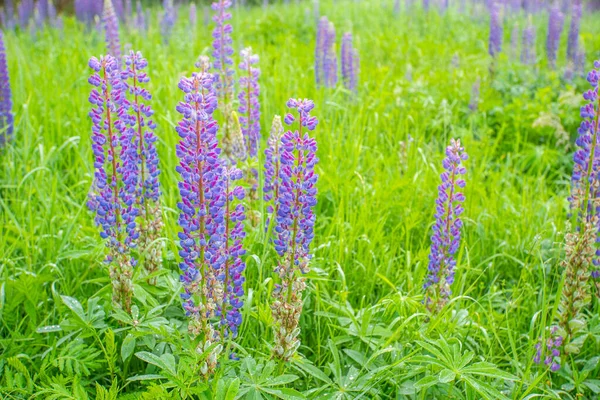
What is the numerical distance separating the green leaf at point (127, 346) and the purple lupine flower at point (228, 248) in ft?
1.06

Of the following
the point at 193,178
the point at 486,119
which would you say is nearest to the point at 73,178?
the point at 193,178

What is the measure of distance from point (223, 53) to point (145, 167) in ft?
4.91

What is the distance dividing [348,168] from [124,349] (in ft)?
6.92

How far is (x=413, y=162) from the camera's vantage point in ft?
13.4

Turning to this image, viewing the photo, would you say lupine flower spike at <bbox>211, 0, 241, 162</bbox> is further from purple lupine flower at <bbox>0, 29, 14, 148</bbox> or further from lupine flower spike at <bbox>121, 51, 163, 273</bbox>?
purple lupine flower at <bbox>0, 29, 14, 148</bbox>

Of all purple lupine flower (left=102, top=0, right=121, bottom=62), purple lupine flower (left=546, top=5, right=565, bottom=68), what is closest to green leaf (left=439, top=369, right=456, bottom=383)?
purple lupine flower (left=102, top=0, right=121, bottom=62)

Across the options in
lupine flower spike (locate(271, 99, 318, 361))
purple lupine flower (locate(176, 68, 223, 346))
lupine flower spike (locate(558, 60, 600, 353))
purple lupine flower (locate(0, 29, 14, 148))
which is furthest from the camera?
purple lupine flower (locate(0, 29, 14, 148))

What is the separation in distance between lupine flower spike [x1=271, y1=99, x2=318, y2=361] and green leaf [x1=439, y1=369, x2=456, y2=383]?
501 millimetres

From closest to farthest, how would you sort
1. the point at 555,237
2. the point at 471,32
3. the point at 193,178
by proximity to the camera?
the point at 193,178
the point at 555,237
the point at 471,32

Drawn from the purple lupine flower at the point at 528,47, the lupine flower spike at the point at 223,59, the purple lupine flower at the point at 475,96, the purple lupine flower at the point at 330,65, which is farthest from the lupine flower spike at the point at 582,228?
the purple lupine flower at the point at 528,47

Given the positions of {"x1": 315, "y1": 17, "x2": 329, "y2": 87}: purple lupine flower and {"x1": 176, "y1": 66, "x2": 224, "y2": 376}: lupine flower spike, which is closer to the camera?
{"x1": 176, "y1": 66, "x2": 224, "y2": 376}: lupine flower spike

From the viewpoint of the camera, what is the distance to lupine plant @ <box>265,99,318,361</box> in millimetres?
2076

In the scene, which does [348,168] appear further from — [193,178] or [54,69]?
[54,69]

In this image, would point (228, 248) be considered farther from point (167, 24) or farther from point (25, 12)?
point (25, 12)
